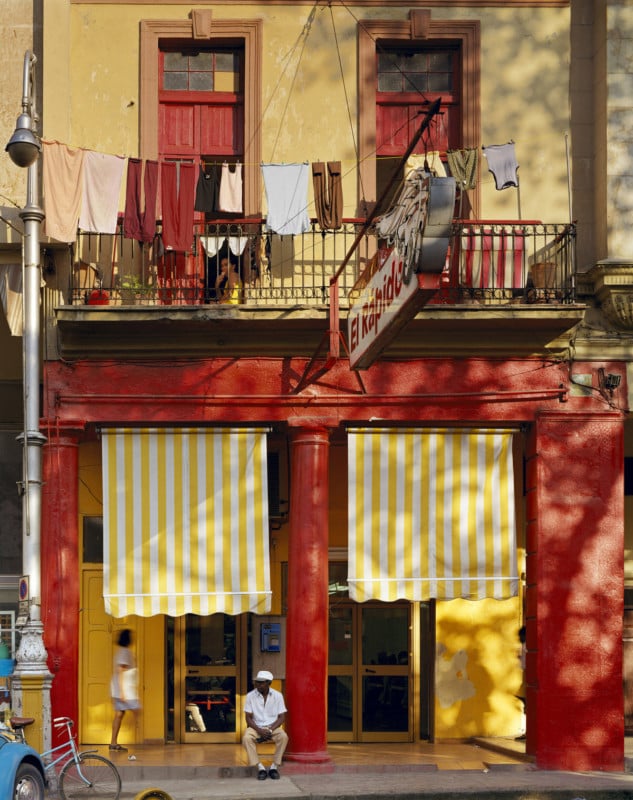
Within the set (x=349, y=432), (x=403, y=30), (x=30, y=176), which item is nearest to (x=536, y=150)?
(x=403, y=30)

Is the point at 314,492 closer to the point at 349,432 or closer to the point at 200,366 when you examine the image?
the point at 349,432

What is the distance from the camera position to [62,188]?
18.2 m

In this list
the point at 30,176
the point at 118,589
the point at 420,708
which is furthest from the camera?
the point at 420,708

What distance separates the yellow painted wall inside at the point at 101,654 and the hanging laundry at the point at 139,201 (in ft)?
12.8

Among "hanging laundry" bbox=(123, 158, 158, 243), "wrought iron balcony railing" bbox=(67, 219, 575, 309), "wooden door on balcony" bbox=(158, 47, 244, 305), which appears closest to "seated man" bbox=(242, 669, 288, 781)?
"wrought iron balcony railing" bbox=(67, 219, 575, 309)

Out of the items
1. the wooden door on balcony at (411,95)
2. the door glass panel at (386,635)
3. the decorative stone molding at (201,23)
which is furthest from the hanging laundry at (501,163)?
the door glass panel at (386,635)

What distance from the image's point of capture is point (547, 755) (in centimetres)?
1831

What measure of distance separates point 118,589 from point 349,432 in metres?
3.61

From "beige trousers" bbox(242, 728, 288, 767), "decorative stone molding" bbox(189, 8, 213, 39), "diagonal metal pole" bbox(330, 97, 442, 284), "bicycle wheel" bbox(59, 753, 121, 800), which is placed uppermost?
"decorative stone molding" bbox(189, 8, 213, 39)

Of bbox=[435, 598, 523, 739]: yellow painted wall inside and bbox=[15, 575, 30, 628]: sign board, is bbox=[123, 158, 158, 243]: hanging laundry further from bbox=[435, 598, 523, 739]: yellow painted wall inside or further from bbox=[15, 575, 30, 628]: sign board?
bbox=[435, 598, 523, 739]: yellow painted wall inside

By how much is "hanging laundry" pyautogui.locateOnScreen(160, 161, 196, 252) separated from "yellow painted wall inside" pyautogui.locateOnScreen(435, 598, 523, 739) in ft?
22.4

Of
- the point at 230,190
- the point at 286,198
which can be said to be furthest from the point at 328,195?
the point at 230,190

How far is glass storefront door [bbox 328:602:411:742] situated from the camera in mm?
21219

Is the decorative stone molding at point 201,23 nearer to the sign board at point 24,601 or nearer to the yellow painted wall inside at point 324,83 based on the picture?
the yellow painted wall inside at point 324,83
